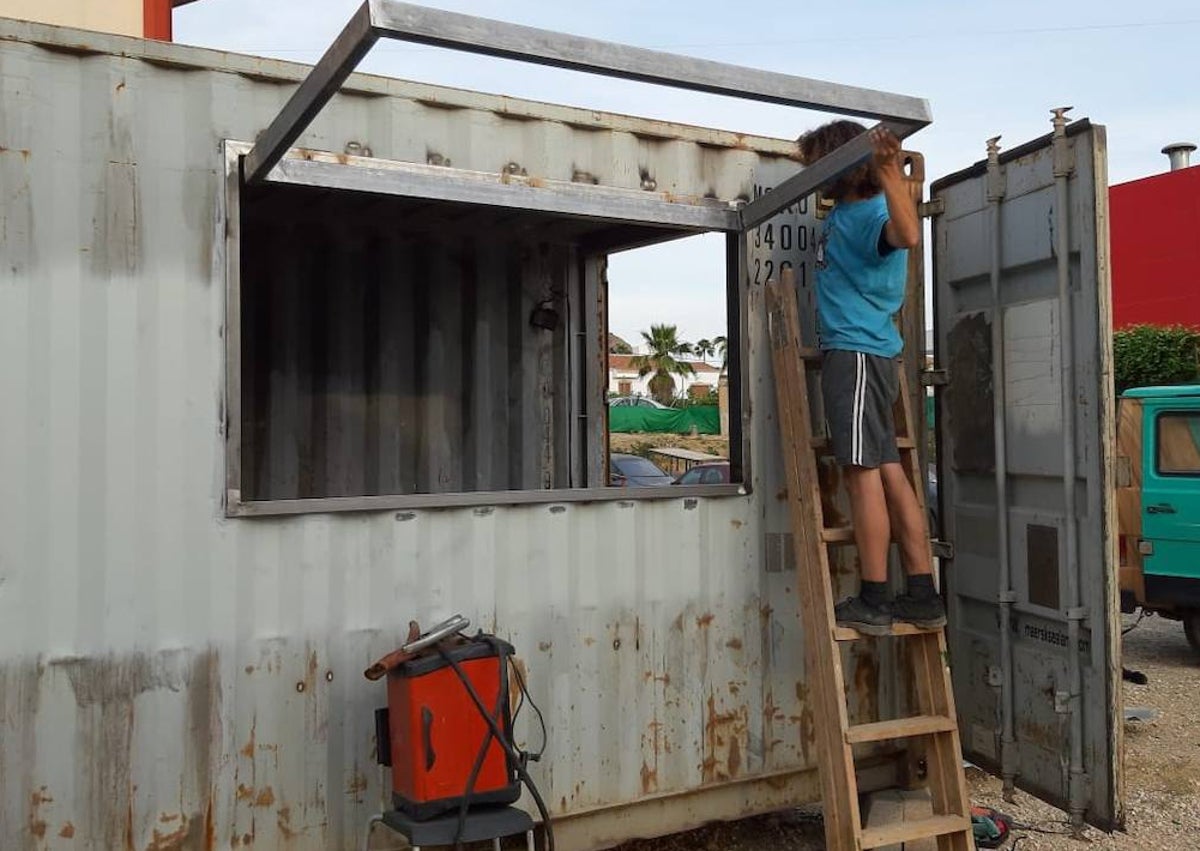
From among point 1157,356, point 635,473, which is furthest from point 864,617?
point 1157,356

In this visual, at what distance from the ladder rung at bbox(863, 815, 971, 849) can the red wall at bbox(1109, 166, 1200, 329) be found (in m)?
16.4

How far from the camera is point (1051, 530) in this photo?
418 cm

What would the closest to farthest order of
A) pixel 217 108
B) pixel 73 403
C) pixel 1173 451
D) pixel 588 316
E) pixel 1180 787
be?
pixel 73 403 → pixel 217 108 → pixel 1180 787 → pixel 588 316 → pixel 1173 451

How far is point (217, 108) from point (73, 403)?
41.1 inches

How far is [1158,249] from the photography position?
18594 mm

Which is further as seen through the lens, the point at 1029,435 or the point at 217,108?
the point at 1029,435

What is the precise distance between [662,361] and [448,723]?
55.0m

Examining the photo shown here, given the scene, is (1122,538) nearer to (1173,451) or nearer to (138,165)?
(1173,451)

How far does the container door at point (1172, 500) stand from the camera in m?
A: 8.01

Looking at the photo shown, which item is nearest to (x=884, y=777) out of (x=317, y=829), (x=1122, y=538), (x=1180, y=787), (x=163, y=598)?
(x=1180, y=787)

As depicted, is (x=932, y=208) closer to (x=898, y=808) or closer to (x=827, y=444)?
(x=827, y=444)


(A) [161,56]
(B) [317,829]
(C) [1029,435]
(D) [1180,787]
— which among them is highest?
(A) [161,56]

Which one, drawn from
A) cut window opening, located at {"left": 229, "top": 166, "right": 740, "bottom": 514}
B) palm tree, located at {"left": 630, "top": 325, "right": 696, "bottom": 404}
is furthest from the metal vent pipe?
palm tree, located at {"left": 630, "top": 325, "right": 696, "bottom": 404}

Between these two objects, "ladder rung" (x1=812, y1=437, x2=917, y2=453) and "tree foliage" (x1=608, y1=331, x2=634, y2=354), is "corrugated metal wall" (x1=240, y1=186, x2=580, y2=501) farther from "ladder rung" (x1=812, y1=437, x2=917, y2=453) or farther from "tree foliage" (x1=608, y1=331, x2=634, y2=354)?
"tree foliage" (x1=608, y1=331, x2=634, y2=354)
